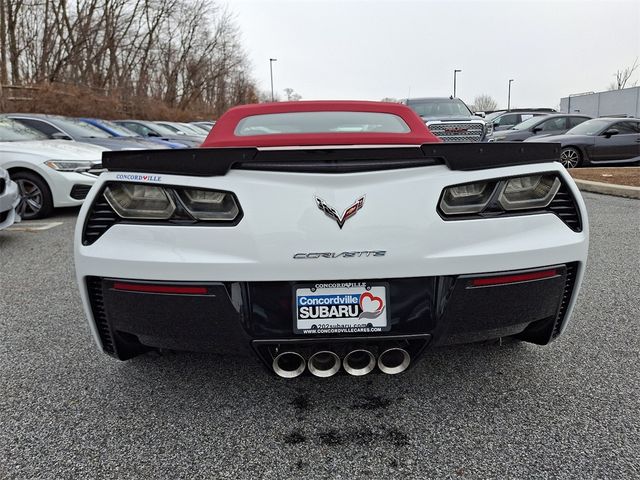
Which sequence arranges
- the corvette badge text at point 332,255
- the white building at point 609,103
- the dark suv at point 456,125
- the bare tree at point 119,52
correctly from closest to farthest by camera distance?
the corvette badge text at point 332,255 < the dark suv at point 456,125 < the bare tree at point 119,52 < the white building at point 609,103

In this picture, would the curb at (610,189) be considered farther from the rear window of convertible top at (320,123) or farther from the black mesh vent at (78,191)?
the black mesh vent at (78,191)

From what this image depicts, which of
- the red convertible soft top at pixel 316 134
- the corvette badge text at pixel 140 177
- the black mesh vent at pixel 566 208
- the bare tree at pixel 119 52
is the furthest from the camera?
the bare tree at pixel 119 52

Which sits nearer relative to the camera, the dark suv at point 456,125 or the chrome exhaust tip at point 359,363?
the chrome exhaust tip at point 359,363

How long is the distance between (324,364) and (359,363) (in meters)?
0.13

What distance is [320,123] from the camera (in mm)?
2982

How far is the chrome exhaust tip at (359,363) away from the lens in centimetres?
171

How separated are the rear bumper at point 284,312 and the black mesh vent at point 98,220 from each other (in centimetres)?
16

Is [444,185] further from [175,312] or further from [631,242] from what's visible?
[631,242]

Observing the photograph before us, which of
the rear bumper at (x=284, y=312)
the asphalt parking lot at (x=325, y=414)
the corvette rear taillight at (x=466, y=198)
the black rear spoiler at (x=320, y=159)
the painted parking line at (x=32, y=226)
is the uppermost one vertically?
the black rear spoiler at (x=320, y=159)

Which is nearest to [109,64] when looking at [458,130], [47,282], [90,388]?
[458,130]

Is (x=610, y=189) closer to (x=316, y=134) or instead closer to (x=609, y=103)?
(x=316, y=134)

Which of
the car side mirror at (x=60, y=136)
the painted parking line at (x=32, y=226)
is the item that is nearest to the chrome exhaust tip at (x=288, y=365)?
the painted parking line at (x=32, y=226)

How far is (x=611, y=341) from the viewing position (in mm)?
2480

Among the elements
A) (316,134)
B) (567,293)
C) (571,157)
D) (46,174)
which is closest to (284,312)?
(567,293)
